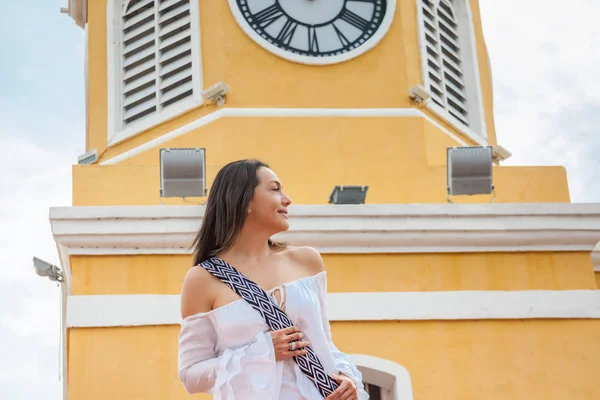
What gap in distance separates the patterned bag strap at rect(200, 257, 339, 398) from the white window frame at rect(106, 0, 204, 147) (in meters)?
6.33

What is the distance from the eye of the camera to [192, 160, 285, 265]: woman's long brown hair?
12.7ft

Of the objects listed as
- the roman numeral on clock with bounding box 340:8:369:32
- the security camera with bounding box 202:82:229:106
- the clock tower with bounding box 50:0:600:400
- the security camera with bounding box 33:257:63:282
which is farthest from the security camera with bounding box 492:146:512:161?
the security camera with bounding box 33:257:63:282

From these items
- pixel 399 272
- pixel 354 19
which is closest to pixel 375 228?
pixel 399 272

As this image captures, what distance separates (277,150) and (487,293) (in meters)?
2.37

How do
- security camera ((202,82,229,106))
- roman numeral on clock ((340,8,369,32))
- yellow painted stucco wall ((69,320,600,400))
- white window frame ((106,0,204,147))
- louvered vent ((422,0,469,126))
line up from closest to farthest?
yellow painted stucco wall ((69,320,600,400)), security camera ((202,82,229,106)), white window frame ((106,0,204,147)), roman numeral on clock ((340,8,369,32)), louvered vent ((422,0,469,126))

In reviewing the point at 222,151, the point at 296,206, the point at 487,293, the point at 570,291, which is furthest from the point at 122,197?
the point at 570,291

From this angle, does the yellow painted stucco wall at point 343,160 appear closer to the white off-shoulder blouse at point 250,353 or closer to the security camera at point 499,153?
the security camera at point 499,153

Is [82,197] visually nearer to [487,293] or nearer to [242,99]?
[242,99]

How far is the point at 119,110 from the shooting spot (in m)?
10.4

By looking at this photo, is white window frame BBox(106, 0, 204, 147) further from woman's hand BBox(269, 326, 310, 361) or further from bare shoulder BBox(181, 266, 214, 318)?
woman's hand BBox(269, 326, 310, 361)

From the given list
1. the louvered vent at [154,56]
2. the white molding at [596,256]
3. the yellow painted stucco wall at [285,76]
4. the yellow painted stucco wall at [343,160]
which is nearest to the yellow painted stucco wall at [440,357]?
the white molding at [596,256]

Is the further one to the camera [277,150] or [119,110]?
[119,110]

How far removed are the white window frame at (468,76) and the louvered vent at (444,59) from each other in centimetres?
6

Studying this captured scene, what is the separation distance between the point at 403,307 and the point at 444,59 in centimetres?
331
